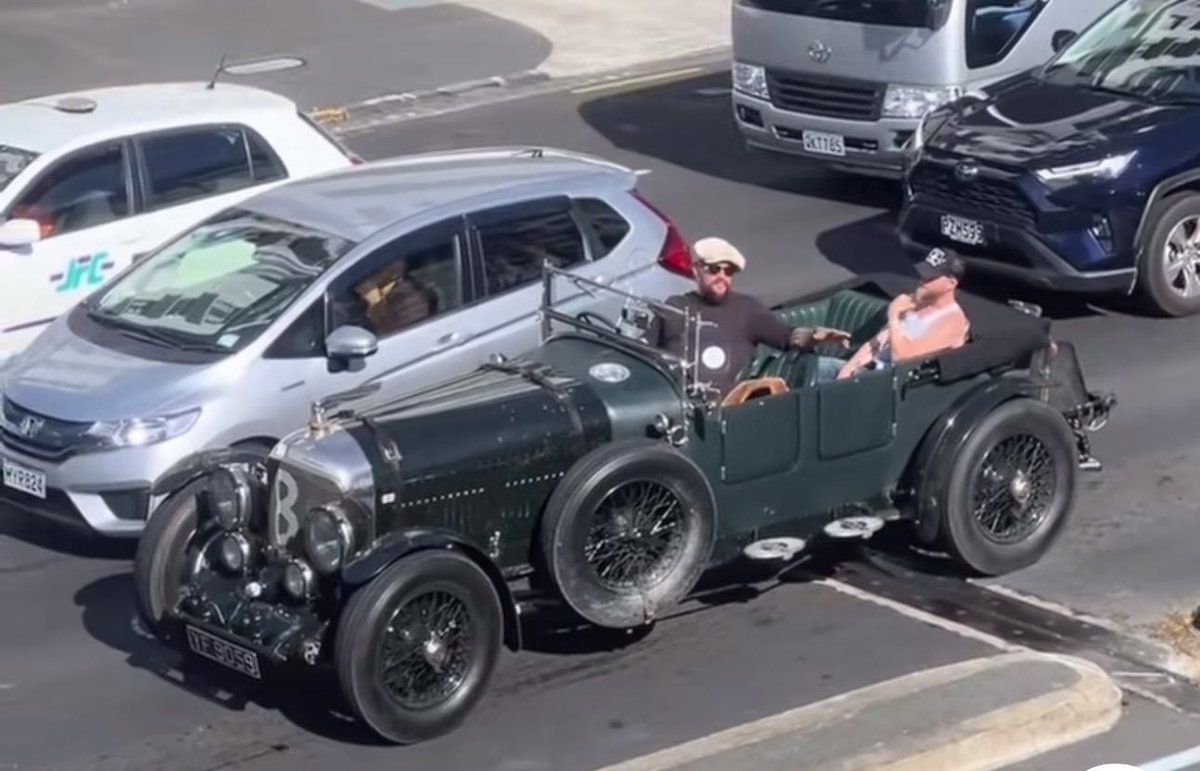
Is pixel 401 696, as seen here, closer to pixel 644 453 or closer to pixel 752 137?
pixel 644 453

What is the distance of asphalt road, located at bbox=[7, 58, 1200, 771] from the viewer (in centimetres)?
925

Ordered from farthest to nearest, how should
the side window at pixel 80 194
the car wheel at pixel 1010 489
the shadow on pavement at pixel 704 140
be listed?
the shadow on pavement at pixel 704 140
the side window at pixel 80 194
the car wheel at pixel 1010 489

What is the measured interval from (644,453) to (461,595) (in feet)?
3.32

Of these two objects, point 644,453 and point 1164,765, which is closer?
point 1164,765

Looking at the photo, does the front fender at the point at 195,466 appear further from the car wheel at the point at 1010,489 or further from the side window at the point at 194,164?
the side window at the point at 194,164

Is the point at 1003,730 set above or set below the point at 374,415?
below

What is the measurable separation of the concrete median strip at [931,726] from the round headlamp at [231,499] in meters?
1.93

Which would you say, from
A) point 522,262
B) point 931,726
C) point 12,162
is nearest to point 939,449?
point 931,726

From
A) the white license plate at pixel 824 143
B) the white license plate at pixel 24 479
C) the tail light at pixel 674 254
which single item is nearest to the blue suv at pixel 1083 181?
the white license plate at pixel 824 143

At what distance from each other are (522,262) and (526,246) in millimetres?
102

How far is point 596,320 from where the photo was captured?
10773 mm

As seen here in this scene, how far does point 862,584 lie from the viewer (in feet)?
36.1

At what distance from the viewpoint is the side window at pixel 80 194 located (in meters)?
13.6

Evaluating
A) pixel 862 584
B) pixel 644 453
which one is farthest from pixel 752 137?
pixel 644 453
